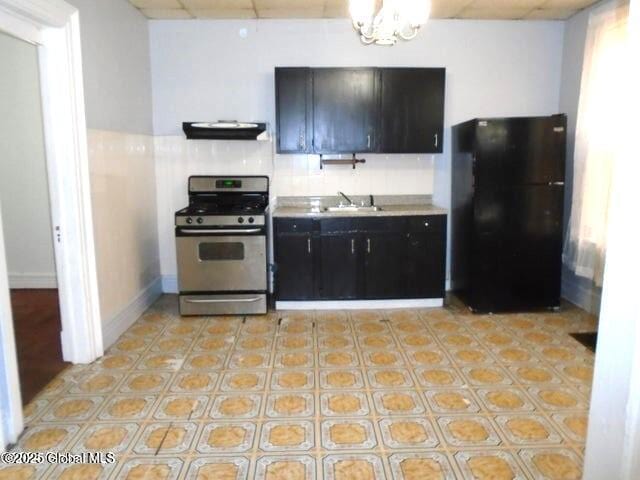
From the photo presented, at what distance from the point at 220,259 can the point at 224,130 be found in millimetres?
1145

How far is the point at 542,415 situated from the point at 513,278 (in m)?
1.74

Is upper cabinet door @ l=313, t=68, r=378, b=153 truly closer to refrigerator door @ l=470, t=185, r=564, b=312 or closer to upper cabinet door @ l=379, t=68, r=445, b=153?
upper cabinet door @ l=379, t=68, r=445, b=153

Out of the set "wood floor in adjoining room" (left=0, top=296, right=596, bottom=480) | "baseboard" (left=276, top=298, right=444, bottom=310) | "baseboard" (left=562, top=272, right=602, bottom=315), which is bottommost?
"wood floor in adjoining room" (left=0, top=296, right=596, bottom=480)

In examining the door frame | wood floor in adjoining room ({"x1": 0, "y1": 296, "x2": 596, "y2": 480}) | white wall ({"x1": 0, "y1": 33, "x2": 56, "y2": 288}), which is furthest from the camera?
white wall ({"x1": 0, "y1": 33, "x2": 56, "y2": 288})

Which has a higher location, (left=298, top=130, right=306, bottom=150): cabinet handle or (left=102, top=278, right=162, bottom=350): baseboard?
(left=298, top=130, right=306, bottom=150): cabinet handle

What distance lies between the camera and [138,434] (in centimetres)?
234

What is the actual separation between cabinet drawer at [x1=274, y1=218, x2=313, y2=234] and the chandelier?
5.64 ft

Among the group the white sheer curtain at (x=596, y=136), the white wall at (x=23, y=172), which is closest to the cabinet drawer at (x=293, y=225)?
the white sheer curtain at (x=596, y=136)

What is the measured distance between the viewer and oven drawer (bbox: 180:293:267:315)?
405cm

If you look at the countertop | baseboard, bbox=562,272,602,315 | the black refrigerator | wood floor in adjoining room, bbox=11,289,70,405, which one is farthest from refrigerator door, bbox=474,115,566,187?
wood floor in adjoining room, bbox=11,289,70,405

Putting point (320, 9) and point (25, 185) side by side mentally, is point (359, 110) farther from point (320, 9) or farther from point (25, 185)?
point (25, 185)

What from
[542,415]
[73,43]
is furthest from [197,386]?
[73,43]

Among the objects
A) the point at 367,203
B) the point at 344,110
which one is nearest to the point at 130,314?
the point at 367,203

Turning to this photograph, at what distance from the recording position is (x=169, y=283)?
4.80 m
